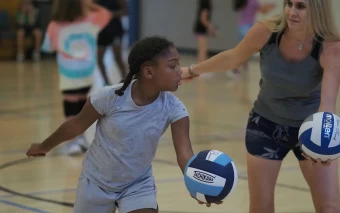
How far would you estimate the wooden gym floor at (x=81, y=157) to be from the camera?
551 centimetres

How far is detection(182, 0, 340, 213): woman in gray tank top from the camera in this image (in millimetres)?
3736

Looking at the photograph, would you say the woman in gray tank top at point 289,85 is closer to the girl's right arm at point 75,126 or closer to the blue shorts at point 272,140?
the blue shorts at point 272,140

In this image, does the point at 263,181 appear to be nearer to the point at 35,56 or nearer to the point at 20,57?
the point at 20,57

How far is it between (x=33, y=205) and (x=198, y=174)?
2452 mm

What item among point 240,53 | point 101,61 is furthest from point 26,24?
point 240,53

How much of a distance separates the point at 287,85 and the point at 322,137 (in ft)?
1.75

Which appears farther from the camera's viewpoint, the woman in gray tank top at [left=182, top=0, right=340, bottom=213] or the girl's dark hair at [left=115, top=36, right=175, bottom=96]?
the woman in gray tank top at [left=182, top=0, right=340, bottom=213]

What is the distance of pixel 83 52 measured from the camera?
7.42 m

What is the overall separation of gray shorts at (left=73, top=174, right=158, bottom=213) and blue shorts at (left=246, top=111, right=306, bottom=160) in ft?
2.57

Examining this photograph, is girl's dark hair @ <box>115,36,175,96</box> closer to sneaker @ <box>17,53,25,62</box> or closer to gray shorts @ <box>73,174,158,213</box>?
gray shorts @ <box>73,174,158,213</box>

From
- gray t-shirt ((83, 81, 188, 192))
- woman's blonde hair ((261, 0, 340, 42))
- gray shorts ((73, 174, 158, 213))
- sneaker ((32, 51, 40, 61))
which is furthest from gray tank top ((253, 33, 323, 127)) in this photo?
sneaker ((32, 51, 40, 61))

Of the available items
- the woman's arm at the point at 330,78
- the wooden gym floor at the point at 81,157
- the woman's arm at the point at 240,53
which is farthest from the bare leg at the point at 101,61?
the woman's arm at the point at 330,78

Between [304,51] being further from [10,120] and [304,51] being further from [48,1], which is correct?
[48,1]

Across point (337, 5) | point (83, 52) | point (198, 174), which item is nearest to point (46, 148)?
point (198, 174)
